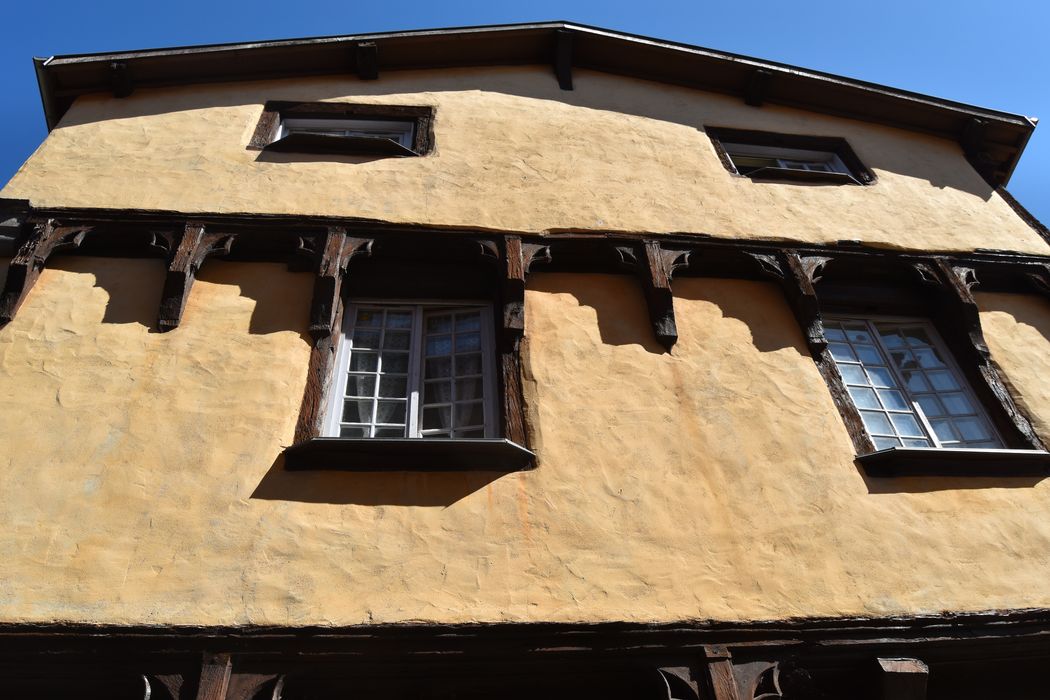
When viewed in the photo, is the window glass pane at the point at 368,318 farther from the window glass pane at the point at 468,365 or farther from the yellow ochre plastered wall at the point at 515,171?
the yellow ochre plastered wall at the point at 515,171

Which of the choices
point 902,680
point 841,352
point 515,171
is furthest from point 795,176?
point 902,680

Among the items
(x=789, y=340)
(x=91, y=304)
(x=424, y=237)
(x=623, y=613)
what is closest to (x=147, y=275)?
(x=91, y=304)

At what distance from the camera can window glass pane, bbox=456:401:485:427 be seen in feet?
17.1

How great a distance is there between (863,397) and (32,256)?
623 cm

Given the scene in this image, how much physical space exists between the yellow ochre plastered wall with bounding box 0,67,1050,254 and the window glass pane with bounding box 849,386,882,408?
5.54ft

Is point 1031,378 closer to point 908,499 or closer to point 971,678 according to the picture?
point 908,499

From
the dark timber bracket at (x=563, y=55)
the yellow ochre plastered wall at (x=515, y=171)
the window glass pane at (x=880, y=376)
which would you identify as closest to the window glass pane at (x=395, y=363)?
the yellow ochre plastered wall at (x=515, y=171)

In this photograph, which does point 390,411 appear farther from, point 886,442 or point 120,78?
point 120,78

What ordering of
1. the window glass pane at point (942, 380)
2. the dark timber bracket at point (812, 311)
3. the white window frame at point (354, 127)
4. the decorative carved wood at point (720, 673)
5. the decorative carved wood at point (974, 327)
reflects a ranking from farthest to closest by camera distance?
the white window frame at point (354, 127) < the window glass pane at point (942, 380) < the decorative carved wood at point (974, 327) < the dark timber bracket at point (812, 311) < the decorative carved wood at point (720, 673)

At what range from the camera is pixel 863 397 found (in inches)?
226

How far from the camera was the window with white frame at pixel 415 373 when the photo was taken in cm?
517

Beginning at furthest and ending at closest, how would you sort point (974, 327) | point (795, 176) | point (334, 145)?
point (795, 176) < point (334, 145) < point (974, 327)

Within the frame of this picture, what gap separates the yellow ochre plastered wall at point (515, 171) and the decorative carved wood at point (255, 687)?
12.6 feet

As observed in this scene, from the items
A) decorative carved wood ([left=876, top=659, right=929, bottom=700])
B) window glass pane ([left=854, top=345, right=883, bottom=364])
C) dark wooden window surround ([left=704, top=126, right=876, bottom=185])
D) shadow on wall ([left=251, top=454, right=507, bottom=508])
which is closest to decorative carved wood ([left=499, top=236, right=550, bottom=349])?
shadow on wall ([left=251, top=454, right=507, bottom=508])
